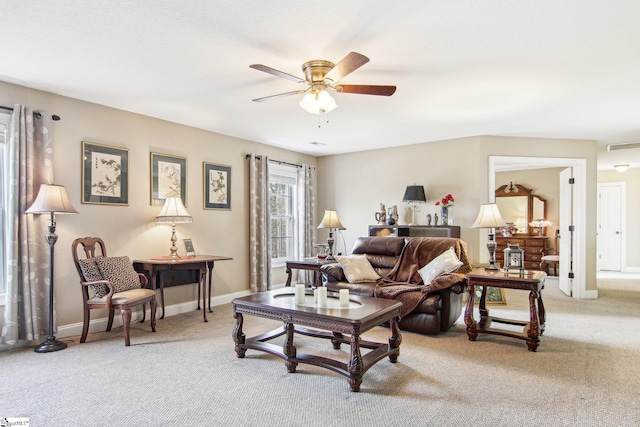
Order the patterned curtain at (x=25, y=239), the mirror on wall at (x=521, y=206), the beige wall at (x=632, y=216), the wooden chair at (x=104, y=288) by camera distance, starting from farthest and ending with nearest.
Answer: the beige wall at (x=632, y=216) < the mirror on wall at (x=521, y=206) < the wooden chair at (x=104, y=288) < the patterned curtain at (x=25, y=239)

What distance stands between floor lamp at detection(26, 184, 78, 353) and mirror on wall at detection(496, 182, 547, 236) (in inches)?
318

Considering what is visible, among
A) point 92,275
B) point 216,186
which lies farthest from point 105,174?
point 216,186

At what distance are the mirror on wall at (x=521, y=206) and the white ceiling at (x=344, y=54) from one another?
3.70m

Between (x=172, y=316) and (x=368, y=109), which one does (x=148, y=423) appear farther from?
(x=368, y=109)

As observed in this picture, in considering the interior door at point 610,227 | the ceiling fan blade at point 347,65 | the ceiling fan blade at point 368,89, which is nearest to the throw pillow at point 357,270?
the ceiling fan blade at point 368,89

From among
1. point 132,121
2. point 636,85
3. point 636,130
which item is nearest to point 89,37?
point 132,121

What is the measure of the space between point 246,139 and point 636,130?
5529 millimetres

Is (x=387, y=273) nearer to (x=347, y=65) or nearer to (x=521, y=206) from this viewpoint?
(x=347, y=65)

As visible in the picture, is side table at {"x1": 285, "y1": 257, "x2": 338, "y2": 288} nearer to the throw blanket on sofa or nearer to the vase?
the throw blanket on sofa

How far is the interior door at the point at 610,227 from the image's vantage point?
918 centimetres

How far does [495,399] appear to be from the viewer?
2523 mm

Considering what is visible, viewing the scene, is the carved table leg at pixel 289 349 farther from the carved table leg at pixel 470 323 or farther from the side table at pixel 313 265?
the side table at pixel 313 265

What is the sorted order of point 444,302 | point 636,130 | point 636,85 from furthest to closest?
point 636,130 < point 444,302 < point 636,85

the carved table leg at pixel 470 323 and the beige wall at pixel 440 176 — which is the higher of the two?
the beige wall at pixel 440 176
